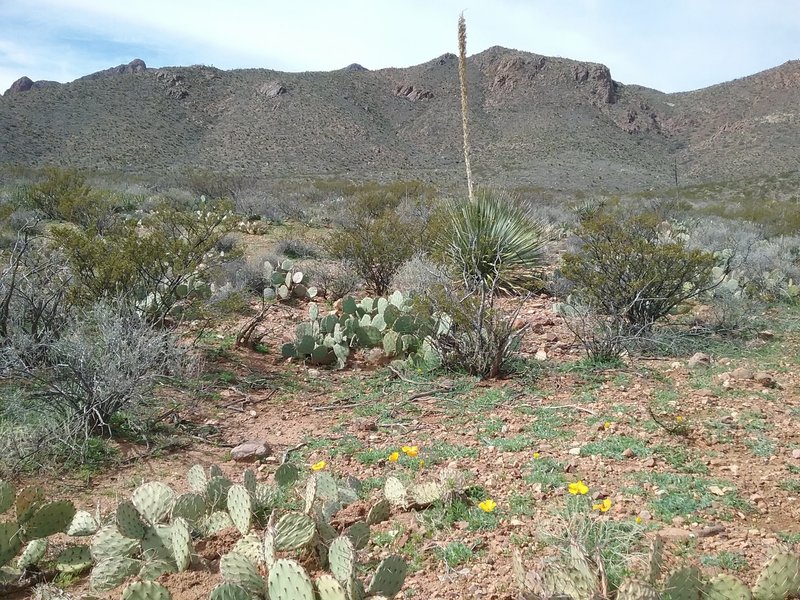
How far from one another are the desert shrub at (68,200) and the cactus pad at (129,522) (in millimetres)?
9652

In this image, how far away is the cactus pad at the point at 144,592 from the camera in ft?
7.15

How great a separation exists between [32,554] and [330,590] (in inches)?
62.0

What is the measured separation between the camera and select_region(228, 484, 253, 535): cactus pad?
9.53ft

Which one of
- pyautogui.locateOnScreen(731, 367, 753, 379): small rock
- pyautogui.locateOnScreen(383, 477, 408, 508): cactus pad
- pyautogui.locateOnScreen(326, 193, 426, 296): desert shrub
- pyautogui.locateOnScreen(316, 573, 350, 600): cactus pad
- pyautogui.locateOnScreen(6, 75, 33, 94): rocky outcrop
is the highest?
pyautogui.locateOnScreen(6, 75, 33, 94): rocky outcrop

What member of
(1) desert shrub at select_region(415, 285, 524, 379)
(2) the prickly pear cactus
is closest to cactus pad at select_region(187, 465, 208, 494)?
(2) the prickly pear cactus

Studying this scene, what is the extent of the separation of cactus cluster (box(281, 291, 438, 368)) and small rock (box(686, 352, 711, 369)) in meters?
2.37

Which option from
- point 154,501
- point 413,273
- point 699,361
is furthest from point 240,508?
point 413,273

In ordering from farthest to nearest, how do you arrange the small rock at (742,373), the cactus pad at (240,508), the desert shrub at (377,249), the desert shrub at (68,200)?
the desert shrub at (68,200) → the desert shrub at (377,249) → the small rock at (742,373) → the cactus pad at (240,508)

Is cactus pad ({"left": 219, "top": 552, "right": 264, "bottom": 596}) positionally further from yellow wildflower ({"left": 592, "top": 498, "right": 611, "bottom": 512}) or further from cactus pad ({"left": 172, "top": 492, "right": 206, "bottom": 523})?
yellow wildflower ({"left": 592, "top": 498, "right": 611, "bottom": 512})

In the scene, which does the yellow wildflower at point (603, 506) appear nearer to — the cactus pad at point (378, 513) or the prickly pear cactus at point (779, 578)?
the prickly pear cactus at point (779, 578)

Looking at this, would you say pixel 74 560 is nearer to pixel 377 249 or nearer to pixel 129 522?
pixel 129 522

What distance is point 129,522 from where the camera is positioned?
2.76 meters

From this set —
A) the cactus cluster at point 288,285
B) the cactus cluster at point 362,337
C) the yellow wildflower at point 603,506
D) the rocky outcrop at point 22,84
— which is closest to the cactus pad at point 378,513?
the yellow wildflower at point 603,506

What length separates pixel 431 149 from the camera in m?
49.1
